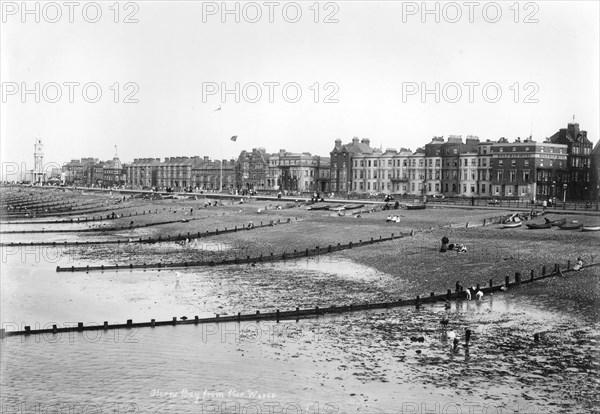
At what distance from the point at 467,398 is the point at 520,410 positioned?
1502 millimetres

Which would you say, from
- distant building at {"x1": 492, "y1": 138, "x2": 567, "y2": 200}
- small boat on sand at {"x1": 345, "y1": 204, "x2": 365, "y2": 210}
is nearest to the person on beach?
small boat on sand at {"x1": 345, "y1": 204, "x2": 365, "y2": 210}

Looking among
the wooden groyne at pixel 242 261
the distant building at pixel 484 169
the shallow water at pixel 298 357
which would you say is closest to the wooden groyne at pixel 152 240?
the wooden groyne at pixel 242 261

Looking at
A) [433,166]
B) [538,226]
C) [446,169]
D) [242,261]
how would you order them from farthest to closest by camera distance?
[433,166] → [446,169] → [538,226] → [242,261]

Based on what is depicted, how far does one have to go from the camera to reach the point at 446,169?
344ft

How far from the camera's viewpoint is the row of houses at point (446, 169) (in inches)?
3492

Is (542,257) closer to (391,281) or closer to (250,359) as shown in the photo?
(391,281)

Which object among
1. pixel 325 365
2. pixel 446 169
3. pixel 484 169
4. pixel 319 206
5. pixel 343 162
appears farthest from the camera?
pixel 343 162

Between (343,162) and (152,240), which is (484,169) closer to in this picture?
(343,162)

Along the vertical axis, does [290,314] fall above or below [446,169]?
below

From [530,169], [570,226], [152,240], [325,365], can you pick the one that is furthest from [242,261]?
[530,169]

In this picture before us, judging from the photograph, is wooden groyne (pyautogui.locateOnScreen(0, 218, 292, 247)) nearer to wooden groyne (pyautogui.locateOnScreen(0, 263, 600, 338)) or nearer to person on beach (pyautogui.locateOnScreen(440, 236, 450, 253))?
person on beach (pyautogui.locateOnScreen(440, 236, 450, 253))

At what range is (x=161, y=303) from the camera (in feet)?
107

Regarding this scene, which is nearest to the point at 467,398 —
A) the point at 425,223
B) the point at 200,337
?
the point at 200,337

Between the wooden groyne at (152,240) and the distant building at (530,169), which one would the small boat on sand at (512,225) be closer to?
the wooden groyne at (152,240)
